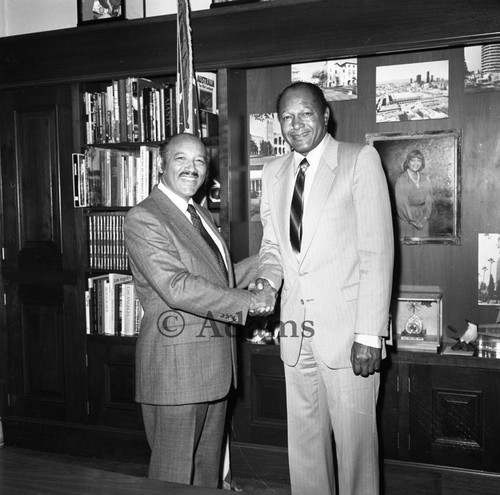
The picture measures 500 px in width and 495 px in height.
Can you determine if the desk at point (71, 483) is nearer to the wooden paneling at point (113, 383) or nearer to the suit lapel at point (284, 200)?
the suit lapel at point (284, 200)

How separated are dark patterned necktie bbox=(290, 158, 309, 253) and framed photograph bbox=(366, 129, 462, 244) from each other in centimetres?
106

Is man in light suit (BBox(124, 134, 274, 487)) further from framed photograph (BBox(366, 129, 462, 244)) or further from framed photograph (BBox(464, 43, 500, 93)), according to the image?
framed photograph (BBox(464, 43, 500, 93))

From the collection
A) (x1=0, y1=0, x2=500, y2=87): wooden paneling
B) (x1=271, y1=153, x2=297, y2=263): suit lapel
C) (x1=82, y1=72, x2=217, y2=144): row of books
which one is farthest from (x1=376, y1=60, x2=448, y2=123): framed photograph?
(x1=271, y1=153, x2=297, y2=263): suit lapel

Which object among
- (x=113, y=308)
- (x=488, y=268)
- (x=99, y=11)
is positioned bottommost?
Answer: (x=113, y=308)

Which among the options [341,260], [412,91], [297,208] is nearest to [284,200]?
[297,208]

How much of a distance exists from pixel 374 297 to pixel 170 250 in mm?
787

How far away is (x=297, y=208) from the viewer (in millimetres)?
2283

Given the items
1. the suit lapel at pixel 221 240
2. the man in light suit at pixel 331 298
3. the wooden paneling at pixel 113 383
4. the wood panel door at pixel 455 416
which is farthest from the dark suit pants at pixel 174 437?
the wood panel door at pixel 455 416

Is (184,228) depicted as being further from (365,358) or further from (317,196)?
(365,358)

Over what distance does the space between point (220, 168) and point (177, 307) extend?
3.56 ft

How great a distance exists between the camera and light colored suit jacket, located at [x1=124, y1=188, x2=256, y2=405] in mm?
2213

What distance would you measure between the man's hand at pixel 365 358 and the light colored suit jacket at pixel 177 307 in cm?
47

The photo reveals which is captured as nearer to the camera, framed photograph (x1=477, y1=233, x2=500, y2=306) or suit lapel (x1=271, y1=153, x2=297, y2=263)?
suit lapel (x1=271, y1=153, x2=297, y2=263)

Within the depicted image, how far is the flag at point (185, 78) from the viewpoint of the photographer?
280cm
